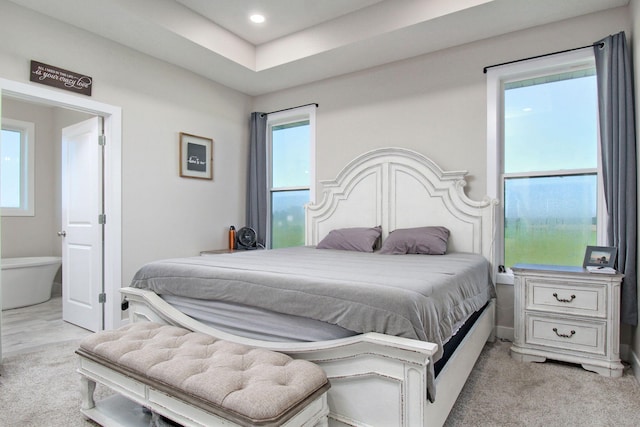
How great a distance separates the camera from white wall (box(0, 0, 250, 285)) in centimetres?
283

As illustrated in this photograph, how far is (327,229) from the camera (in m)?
3.95

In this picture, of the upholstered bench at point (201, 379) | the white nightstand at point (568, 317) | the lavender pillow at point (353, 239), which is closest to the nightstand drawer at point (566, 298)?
the white nightstand at point (568, 317)

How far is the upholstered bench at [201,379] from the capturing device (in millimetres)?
1207

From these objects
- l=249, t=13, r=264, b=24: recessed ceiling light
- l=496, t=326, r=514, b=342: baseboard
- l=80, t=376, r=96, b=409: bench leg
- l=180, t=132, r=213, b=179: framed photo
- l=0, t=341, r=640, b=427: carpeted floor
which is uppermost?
l=249, t=13, r=264, b=24: recessed ceiling light

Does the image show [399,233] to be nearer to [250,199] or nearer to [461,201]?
[461,201]

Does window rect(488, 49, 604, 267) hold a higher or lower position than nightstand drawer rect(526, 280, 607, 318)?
higher

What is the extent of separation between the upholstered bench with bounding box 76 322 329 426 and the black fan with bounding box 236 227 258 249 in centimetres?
241

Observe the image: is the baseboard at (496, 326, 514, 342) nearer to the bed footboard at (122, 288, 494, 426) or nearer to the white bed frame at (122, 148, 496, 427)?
the white bed frame at (122, 148, 496, 427)

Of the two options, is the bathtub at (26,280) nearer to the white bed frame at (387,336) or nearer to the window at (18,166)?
the window at (18,166)

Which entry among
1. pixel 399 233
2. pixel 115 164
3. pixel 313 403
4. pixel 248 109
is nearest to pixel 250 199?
pixel 248 109

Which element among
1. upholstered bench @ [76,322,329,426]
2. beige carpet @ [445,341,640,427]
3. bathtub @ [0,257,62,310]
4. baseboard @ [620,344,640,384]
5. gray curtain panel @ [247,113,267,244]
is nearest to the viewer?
upholstered bench @ [76,322,329,426]

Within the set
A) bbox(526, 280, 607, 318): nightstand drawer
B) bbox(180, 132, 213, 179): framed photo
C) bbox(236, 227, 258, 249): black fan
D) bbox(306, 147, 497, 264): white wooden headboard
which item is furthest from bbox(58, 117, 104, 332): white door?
bbox(526, 280, 607, 318): nightstand drawer

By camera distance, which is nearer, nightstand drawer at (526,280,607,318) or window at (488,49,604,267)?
nightstand drawer at (526,280,607,318)

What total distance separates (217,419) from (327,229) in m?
2.78
